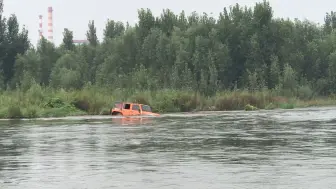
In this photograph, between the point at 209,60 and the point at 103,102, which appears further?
the point at 209,60

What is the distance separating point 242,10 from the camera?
92750mm

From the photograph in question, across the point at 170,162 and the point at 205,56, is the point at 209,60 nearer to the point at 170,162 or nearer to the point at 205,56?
the point at 205,56

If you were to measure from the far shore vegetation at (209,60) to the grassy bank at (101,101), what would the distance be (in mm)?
292

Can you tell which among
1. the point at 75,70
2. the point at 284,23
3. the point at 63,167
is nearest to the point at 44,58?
the point at 75,70

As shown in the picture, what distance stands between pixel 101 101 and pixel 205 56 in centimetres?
3074

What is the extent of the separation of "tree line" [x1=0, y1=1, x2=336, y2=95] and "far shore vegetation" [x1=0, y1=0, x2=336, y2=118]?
13 cm

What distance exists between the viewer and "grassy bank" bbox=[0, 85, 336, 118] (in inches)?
2088

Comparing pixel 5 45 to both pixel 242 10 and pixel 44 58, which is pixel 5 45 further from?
pixel 242 10

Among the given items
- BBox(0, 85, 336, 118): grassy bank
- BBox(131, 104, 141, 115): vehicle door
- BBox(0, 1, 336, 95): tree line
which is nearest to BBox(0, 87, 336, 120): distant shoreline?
BBox(0, 85, 336, 118): grassy bank

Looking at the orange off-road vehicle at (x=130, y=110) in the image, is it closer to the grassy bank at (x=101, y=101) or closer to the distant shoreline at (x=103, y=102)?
the distant shoreline at (x=103, y=102)

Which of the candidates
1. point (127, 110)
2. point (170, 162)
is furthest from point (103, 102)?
point (170, 162)

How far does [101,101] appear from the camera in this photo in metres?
56.9

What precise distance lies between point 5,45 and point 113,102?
157ft

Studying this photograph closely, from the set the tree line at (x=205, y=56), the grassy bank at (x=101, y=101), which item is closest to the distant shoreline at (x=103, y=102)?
the grassy bank at (x=101, y=101)
